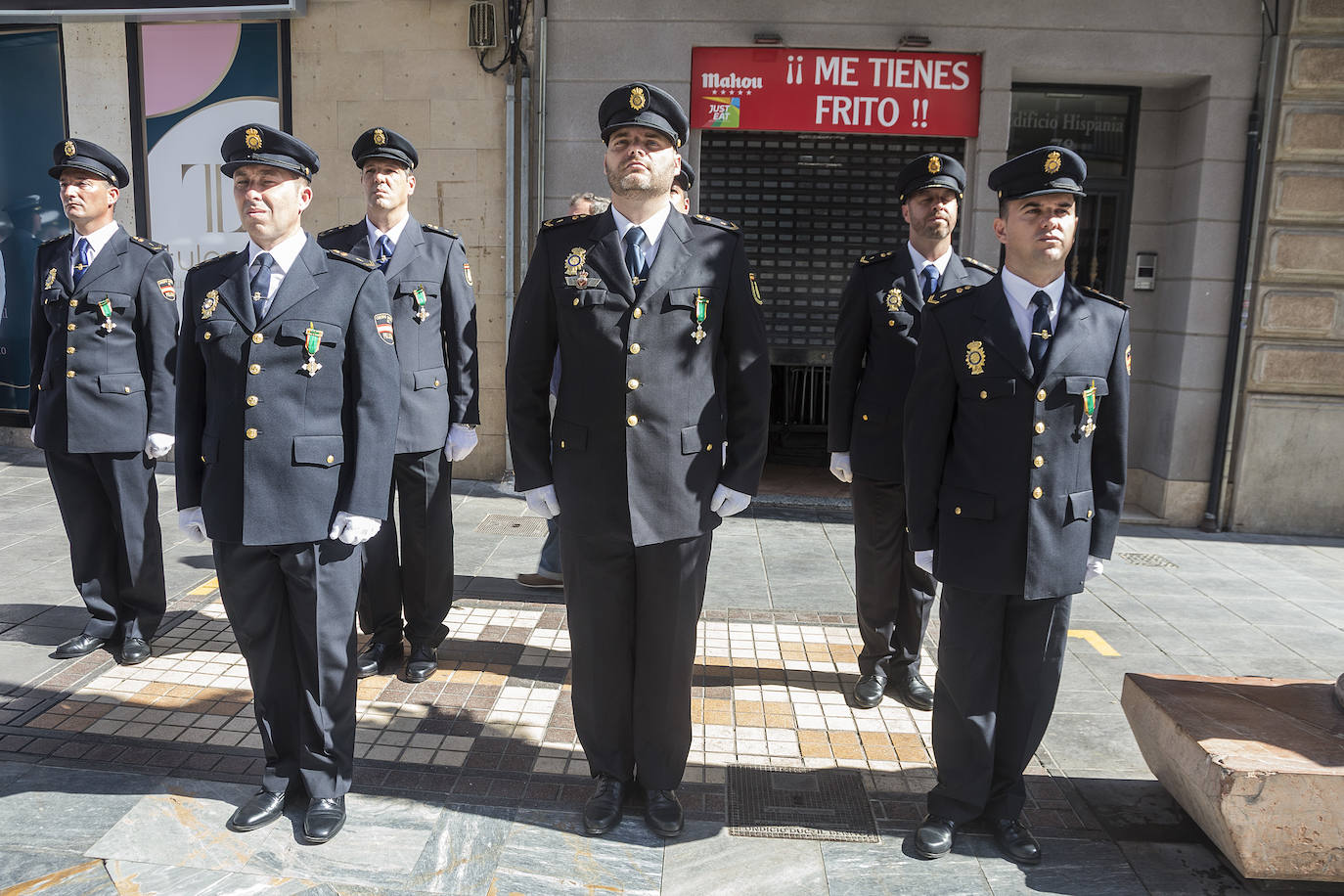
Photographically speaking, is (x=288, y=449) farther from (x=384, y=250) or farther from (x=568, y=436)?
(x=384, y=250)

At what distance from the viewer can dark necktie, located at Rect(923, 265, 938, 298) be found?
13.7ft

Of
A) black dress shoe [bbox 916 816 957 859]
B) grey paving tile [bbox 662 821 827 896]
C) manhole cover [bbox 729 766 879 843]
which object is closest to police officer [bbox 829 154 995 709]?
manhole cover [bbox 729 766 879 843]

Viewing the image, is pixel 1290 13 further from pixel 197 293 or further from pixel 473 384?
pixel 197 293

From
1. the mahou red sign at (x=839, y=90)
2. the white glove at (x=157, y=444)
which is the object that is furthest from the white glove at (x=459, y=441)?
the mahou red sign at (x=839, y=90)

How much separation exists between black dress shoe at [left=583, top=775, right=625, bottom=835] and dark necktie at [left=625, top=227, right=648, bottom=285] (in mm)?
1698

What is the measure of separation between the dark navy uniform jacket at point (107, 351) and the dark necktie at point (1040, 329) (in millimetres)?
3717

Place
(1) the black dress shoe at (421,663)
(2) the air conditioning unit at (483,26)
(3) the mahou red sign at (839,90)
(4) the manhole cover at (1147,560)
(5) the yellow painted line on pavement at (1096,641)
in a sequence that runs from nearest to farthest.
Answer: (1) the black dress shoe at (421,663), (5) the yellow painted line on pavement at (1096,641), (4) the manhole cover at (1147,560), (3) the mahou red sign at (839,90), (2) the air conditioning unit at (483,26)

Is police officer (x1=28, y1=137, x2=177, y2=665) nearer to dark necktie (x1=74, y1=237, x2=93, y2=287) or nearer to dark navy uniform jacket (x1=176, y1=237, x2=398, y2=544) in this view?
dark necktie (x1=74, y1=237, x2=93, y2=287)

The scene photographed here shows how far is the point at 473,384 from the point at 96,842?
2347mm

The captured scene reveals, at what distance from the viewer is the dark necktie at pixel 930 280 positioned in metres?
4.16

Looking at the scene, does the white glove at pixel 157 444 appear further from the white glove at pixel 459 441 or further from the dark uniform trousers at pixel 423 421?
the white glove at pixel 459 441

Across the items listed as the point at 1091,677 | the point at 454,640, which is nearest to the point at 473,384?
the point at 454,640

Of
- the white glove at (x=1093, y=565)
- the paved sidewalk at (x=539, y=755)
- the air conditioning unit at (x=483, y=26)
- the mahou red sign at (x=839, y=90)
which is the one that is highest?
the air conditioning unit at (x=483, y=26)

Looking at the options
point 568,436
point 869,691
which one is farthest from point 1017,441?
point 869,691
